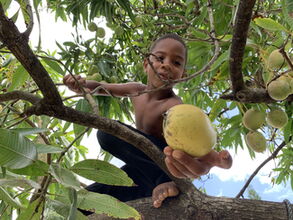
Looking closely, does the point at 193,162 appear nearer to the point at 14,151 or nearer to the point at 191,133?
the point at 191,133

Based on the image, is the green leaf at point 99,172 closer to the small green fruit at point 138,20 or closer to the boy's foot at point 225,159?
the boy's foot at point 225,159

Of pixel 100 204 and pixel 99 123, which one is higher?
pixel 99 123

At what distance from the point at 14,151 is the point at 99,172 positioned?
8.4 inches

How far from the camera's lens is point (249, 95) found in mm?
1099

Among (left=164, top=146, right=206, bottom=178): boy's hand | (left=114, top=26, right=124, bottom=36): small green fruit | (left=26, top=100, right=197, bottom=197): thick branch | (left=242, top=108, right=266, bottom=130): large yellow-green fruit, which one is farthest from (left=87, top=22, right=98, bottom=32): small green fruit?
(left=164, top=146, right=206, bottom=178): boy's hand

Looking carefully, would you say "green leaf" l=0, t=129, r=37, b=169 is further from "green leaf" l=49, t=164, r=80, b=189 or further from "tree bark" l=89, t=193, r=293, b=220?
"tree bark" l=89, t=193, r=293, b=220

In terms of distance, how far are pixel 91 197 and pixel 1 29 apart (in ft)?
1.40

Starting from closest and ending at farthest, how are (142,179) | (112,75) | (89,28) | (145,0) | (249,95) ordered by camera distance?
1. (249,95)
2. (142,179)
3. (112,75)
4. (89,28)
5. (145,0)

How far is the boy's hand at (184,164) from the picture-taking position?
90 cm

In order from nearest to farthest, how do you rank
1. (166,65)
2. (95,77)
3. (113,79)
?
(166,65), (95,77), (113,79)

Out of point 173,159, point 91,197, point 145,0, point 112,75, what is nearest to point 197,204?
point 173,159

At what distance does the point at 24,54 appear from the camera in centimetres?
84

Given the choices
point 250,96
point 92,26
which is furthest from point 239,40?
point 92,26

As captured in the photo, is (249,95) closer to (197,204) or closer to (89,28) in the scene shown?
(197,204)
